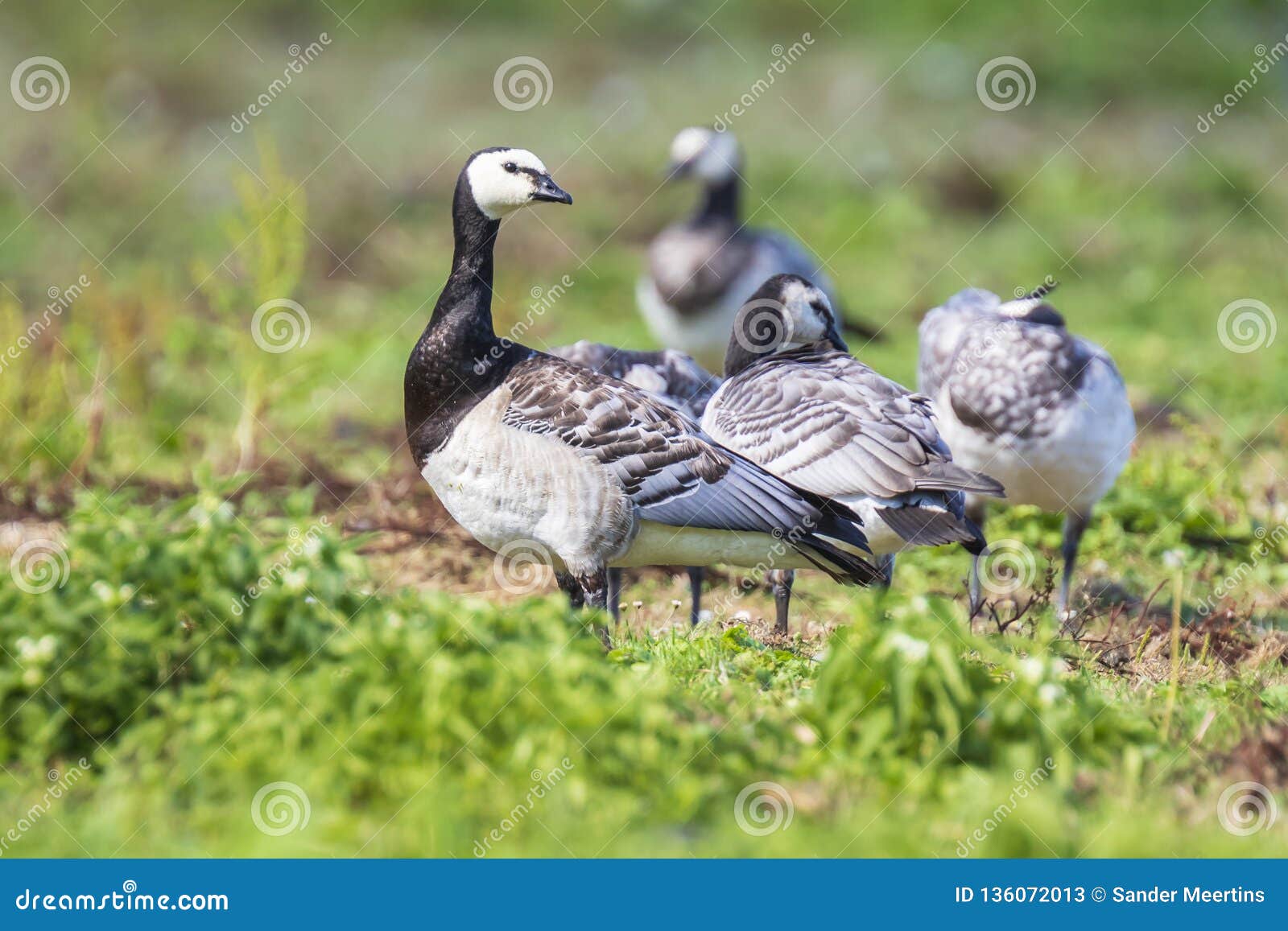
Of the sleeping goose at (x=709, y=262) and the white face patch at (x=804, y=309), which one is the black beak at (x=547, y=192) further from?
the sleeping goose at (x=709, y=262)

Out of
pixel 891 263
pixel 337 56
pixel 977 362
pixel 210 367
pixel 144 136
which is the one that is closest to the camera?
pixel 977 362

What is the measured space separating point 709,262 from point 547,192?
14.6 feet

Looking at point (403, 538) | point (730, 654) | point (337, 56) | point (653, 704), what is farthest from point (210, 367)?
point (337, 56)

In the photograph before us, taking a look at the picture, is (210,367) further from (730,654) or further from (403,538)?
(730,654)

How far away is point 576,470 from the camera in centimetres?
553

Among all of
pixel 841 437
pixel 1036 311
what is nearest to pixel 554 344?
pixel 1036 311

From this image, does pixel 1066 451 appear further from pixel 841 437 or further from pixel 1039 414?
pixel 841 437

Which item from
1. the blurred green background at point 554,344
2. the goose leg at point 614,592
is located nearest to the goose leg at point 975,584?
the blurred green background at point 554,344

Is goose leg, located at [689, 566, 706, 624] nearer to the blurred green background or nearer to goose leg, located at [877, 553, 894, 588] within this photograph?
the blurred green background

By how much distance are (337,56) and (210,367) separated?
9799 millimetres

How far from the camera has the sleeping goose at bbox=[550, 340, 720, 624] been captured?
7168 millimetres

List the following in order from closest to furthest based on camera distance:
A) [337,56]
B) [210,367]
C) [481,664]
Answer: [481,664], [210,367], [337,56]

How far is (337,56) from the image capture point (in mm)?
19469

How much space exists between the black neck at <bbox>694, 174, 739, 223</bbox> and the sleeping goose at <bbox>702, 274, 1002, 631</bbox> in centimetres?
454
